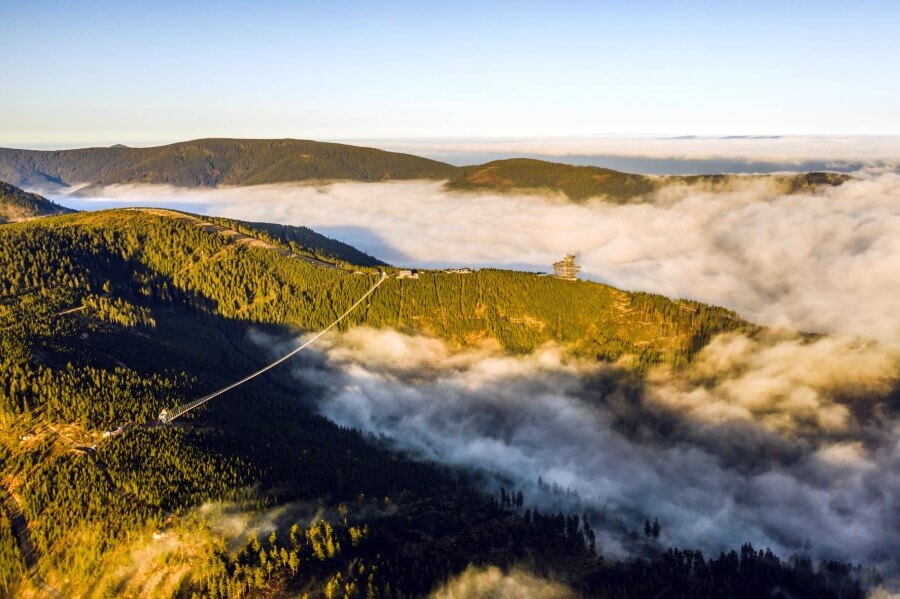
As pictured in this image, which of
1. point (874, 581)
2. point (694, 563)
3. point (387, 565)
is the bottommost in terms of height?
point (874, 581)

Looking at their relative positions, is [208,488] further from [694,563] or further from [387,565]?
[694,563]

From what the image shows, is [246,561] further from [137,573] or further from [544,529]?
[544,529]

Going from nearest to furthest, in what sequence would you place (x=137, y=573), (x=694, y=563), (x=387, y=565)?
(x=137, y=573) < (x=387, y=565) < (x=694, y=563)

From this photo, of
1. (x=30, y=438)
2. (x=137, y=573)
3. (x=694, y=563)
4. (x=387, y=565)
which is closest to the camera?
(x=137, y=573)

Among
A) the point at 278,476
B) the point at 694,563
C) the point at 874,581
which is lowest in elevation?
the point at 874,581

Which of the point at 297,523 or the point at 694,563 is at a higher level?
the point at 297,523

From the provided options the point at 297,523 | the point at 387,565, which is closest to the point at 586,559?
the point at 387,565

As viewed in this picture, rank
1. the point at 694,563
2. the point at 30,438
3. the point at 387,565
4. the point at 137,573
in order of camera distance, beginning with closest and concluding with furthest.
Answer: the point at 137,573 < the point at 387,565 < the point at 30,438 < the point at 694,563

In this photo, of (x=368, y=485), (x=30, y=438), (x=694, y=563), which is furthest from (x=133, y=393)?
(x=694, y=563)

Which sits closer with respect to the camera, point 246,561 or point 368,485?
point 246,561
